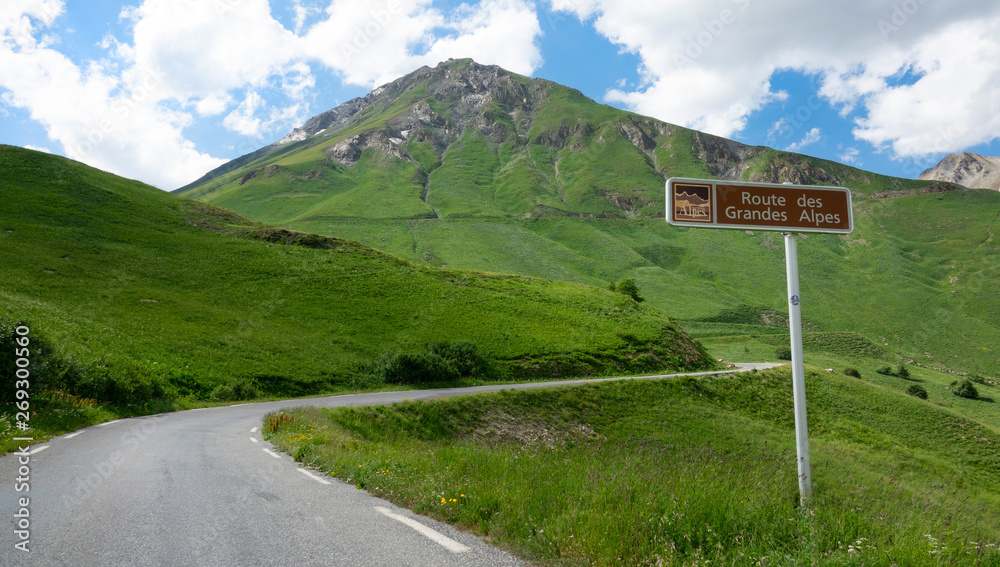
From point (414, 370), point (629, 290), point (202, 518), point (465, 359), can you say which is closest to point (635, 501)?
point (202, 518)

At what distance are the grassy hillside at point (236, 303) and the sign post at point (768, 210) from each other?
918 inches

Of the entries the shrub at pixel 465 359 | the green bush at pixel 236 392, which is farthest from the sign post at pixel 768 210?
the shrub at pixel 465 359

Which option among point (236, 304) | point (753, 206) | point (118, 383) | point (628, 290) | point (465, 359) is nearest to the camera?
point (753, 206)

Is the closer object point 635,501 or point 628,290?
point 635,501

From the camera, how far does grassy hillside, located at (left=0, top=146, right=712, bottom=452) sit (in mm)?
30984

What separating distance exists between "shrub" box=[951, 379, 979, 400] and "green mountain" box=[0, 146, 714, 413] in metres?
39.9

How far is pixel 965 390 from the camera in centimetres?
6538

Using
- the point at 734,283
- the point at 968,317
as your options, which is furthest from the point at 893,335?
the point at 734,283

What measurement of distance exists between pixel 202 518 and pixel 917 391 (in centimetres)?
7925

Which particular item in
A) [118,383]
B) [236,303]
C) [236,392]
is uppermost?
[236,303]

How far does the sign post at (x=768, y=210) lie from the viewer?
6.06 m

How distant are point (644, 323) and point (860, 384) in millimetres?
22680

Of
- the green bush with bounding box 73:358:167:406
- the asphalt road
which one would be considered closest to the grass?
the asphalt road

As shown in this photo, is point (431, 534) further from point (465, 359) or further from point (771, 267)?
point (771, 267)
